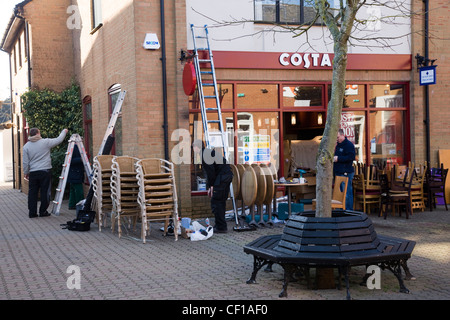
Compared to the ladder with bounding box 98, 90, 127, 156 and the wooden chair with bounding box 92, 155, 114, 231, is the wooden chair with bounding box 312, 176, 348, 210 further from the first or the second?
the ladder with bounding box 98, 90, 127, 156

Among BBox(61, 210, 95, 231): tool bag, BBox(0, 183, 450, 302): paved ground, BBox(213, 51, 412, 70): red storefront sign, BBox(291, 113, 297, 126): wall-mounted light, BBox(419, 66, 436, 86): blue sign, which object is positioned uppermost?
BBox(213, 51, 412, 70): red storefront sign

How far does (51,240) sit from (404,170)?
8294 millimetres

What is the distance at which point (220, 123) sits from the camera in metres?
11.5

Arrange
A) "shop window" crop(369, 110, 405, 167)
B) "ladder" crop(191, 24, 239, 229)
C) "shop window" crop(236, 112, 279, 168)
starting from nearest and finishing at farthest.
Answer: "ladder" crop(191, 24, 239, 229) < "shop window" crop(236, 112, 279, 168) < "shop window" crop(369, 110, 405, 167)

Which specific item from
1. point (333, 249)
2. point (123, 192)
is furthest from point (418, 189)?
point (333, 249)

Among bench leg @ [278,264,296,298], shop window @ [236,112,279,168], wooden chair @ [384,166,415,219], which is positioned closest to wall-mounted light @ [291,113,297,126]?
shop window @ [236,112,279,168]

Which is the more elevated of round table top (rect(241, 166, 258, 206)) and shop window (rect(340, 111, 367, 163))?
shop window (rect(340, 111, 367, 163))

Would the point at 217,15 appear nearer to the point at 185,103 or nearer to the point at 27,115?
the point at 185,103

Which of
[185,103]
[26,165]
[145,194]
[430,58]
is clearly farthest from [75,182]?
[430,58]

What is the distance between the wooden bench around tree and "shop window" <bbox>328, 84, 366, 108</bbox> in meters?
8.11

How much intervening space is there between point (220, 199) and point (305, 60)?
4.80 m

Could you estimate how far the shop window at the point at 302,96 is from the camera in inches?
524

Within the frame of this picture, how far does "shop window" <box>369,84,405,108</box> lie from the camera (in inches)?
553

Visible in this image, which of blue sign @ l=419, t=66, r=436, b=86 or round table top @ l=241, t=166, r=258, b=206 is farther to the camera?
blue sign @ l=419, t=66, r=436, b=86
